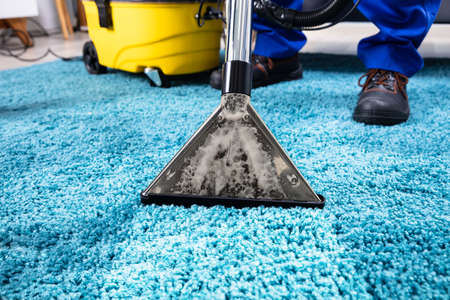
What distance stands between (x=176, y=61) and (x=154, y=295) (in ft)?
3.06

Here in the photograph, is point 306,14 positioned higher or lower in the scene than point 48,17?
higher

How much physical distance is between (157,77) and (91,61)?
389 millimetres

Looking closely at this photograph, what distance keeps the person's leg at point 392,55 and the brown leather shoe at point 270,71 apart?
1.06ft

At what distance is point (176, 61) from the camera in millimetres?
1128

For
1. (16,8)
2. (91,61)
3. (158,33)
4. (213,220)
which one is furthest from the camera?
(16,8)

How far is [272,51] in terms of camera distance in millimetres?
1134

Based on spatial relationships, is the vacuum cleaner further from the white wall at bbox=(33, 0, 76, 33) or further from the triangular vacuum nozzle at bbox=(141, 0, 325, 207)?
the white wall at bbox=(33, 0, 76, 33)

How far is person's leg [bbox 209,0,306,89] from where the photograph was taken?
3.66 feet

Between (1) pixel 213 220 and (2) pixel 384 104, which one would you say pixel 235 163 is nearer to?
(1) pixel 213 220

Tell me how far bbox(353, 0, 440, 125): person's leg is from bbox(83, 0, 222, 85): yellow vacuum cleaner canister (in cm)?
51

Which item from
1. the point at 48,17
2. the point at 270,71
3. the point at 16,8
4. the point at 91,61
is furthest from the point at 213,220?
the point at 48,17

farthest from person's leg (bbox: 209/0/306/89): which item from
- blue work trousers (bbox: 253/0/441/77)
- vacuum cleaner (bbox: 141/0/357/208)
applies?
vacuum cleaner (bbox: 141/0/357/208)

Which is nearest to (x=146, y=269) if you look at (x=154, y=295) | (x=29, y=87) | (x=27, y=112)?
(x=154, y=295)

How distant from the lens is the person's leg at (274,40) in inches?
44.1
